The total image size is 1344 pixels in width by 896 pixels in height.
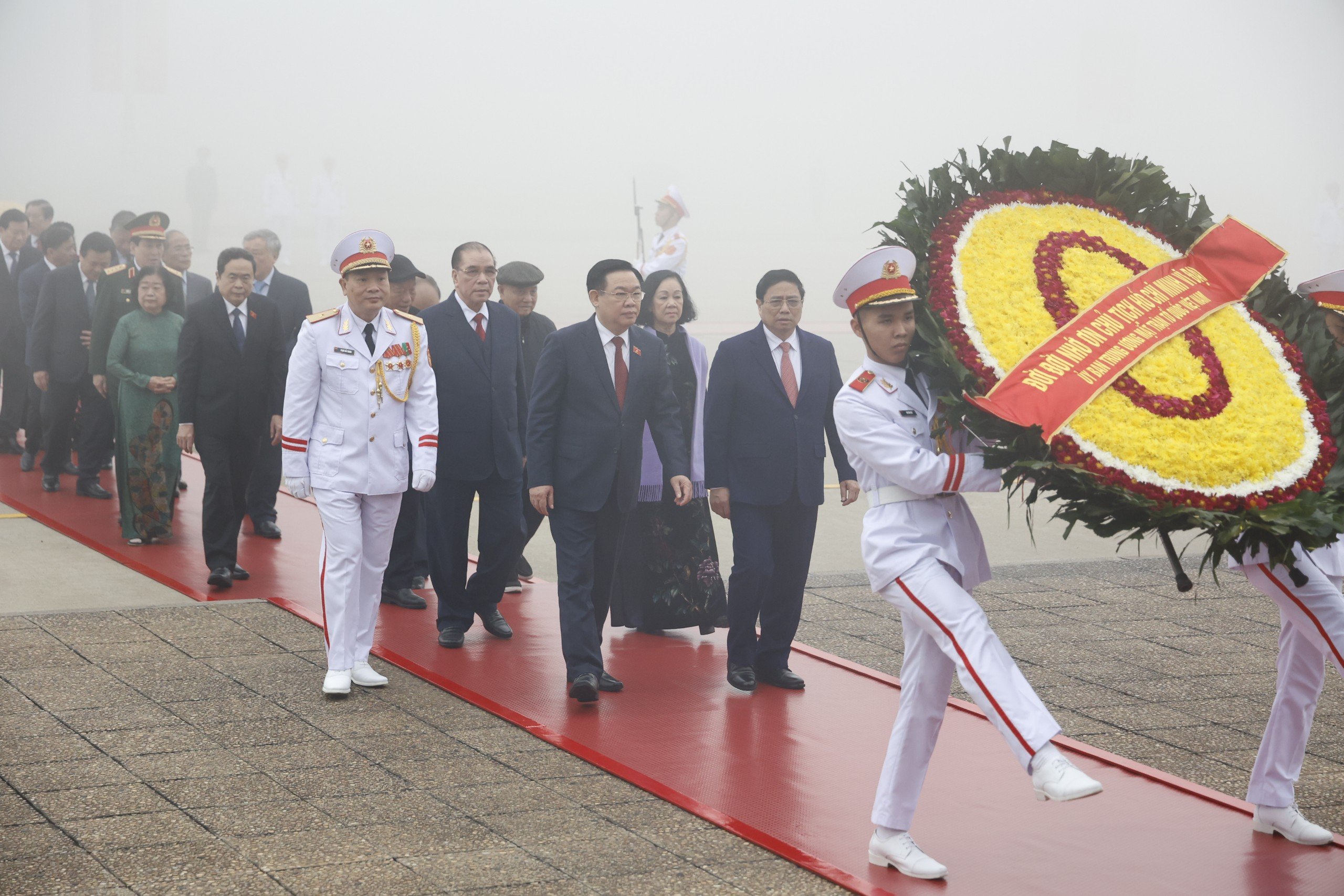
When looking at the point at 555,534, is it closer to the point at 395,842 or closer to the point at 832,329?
the point at 395,842

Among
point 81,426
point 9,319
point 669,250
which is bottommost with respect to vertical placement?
point 81,426

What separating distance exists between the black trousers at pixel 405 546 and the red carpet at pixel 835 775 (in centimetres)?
19

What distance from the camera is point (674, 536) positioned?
6.80 m

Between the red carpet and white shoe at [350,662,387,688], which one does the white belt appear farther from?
white shoe at [350,662,387,688]

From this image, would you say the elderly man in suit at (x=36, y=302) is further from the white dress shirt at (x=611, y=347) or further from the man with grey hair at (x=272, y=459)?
the white dress shirt at (x=611, y=347)

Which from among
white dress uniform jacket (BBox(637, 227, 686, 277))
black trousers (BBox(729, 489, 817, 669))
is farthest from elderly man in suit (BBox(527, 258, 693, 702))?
white dress uniform jacket (BBox(637, 227, 686, 277))

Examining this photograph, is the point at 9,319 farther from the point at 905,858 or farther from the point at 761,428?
the point at 905,858

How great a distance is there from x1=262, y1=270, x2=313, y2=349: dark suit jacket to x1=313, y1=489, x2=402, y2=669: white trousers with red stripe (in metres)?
3.46

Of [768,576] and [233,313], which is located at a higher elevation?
[233,313]

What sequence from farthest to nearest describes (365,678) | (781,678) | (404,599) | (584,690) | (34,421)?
1. (34,421)
2. (404,599)
3. (781,678)
4. (365,678)
5. (584,690)

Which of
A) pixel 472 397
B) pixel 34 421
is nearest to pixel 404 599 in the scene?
pixel 472 397

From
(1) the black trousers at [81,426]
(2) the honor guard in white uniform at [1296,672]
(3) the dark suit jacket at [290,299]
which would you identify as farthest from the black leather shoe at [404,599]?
(2) the honor guard in white uniform at [1296,672]

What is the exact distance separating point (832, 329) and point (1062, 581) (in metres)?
18.5

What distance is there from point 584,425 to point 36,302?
21.8 ft
